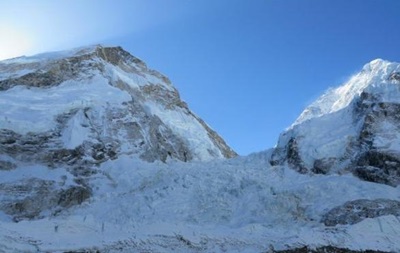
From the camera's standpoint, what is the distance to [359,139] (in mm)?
44500

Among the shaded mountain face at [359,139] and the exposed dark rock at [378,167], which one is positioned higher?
the shaded mountain face at [359,139]

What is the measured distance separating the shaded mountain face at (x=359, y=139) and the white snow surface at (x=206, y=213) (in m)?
1.66

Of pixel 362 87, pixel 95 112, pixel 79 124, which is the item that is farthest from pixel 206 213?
pixel 362 87

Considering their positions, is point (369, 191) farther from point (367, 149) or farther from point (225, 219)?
point (225, 219)

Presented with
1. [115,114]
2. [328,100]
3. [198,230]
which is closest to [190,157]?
[115,114]

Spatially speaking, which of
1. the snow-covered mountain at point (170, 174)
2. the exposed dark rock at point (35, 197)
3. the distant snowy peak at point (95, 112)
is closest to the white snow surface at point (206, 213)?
the snow-covered mountain at point (170, 174)

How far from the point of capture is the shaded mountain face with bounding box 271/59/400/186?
41438 millimetres

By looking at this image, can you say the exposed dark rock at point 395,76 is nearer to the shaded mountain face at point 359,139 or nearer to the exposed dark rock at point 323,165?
the shaded mountain face at point 359,139

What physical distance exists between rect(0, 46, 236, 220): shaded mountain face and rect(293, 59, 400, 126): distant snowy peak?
11.8 metres

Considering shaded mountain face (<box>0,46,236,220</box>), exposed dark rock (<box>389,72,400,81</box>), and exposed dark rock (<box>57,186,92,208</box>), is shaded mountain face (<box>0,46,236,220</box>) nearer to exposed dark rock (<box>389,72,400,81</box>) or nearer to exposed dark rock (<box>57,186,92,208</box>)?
exposed dark rock (<box>57,186,92,208</box>)

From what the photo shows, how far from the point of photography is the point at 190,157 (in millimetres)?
58188

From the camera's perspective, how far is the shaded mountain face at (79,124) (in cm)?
4422

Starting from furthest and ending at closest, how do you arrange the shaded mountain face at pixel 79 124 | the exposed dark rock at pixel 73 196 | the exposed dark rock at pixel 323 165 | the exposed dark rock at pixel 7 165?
the exposed dark rock at pixel 7 165
the shaded mountain face at pixel 79 124
the exposed dark rock at pixel 323 165
the exposed dark rock at pixel 73 196

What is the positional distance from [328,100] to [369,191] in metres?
31.3
